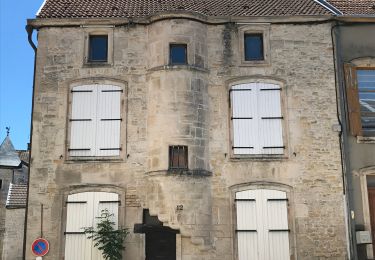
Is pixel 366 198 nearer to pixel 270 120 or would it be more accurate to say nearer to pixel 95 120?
pixel 270 120

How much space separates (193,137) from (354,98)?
4.89m

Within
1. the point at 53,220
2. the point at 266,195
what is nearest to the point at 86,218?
the point at 53,220

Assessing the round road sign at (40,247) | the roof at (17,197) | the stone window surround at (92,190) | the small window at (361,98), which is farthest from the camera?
the roof at (17,197)

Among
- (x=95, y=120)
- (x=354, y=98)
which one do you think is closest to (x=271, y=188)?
(x=354, y=98)

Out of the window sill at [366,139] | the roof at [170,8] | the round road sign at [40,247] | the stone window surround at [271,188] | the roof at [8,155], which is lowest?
the round road sign at [40,247]

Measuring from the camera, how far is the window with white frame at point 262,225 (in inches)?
555

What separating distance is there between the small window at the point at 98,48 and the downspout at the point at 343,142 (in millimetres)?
6838

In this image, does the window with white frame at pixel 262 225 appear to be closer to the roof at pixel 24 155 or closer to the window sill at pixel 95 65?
the window sill at pixel 95 65

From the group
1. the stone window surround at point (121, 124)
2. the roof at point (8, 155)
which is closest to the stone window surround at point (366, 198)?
the stone window surround at point (121, 124)

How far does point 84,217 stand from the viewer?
14.4 meters

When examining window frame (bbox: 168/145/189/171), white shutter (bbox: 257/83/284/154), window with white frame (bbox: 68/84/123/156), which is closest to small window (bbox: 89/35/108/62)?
window with white frame (bbox: 68/84/123/156)

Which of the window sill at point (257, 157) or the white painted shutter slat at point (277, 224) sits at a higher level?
the window sill at point (257, 157)

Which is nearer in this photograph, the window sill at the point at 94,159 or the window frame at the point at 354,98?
the window sill at the point at 94,159

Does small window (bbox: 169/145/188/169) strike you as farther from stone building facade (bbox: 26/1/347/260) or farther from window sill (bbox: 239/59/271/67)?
window sill (bbox: 239/59/271/67)
